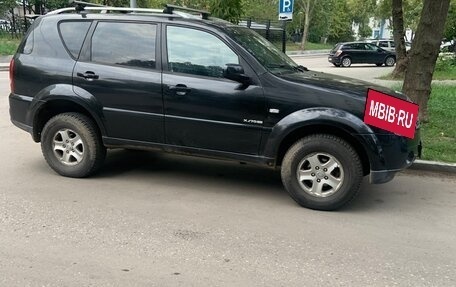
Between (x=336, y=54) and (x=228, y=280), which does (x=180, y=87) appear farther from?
(x=336, y=54)

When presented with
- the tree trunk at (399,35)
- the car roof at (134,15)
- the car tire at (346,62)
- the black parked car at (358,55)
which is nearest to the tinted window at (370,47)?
the black parked car at (358,55)

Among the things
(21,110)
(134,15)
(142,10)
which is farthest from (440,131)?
(21,110)

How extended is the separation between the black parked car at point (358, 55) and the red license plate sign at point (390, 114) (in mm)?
25950

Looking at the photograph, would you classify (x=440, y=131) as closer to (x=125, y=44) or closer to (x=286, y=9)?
(x=286, y=9)

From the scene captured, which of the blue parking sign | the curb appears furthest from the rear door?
the blue parking sign

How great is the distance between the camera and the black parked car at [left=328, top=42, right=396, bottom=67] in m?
30.3

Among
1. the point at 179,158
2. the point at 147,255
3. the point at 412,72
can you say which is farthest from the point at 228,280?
the point at 412,72

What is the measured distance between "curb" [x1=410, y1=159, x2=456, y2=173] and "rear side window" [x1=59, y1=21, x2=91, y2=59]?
4407 millimetres

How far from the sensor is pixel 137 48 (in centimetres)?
555

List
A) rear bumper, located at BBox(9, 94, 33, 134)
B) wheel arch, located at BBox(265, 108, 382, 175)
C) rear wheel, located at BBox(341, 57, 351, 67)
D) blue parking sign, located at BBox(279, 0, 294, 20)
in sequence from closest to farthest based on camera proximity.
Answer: wheel arch, located at BBox(265, 108, 382, 175), rear bumper, located at BBox(9, 94, 33, 134), blue parking sign, located at BBox(279, 0, 294, 20), rear wheel, located at BBox(341, 57, 351, 67)

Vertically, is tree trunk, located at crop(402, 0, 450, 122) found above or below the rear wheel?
above

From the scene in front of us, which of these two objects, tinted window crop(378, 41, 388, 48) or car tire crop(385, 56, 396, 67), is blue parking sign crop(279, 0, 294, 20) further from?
tinted window crop(378, 41, 388, 48)

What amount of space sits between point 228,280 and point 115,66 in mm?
2970

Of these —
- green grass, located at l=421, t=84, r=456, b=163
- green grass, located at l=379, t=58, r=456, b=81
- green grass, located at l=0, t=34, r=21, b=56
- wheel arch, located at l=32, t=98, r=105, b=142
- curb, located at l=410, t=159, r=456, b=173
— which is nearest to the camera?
wheel arch, located at l=32, t=98, r=105, b=142
